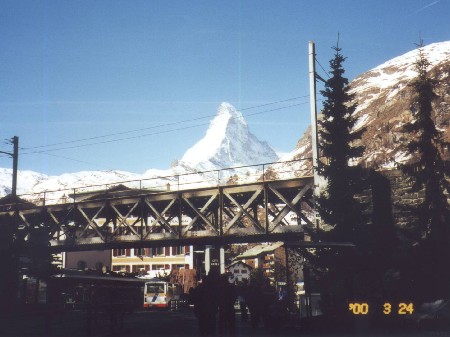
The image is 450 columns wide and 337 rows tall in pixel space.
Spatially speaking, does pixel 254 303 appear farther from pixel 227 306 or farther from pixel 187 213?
pixel 187 213

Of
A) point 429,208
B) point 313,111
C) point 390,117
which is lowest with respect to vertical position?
point 429,208

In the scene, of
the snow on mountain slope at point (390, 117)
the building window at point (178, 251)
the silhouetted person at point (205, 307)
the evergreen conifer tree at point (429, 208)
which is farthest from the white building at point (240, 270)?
the snow on mountain slope at point (390, 117)

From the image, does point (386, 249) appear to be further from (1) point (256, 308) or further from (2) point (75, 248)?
(2) point (75, 248)

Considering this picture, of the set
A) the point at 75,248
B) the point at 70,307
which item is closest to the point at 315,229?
the point at 75,248

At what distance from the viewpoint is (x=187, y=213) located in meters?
29.1

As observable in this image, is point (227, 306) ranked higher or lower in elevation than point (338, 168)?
lower

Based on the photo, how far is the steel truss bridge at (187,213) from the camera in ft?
74.4

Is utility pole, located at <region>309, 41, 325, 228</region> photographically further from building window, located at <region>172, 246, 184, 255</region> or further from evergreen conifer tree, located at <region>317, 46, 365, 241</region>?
building window, located at <region>172, 246, 184, 255</region>

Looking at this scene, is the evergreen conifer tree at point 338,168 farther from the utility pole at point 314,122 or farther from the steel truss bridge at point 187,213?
the steel truss bridge at point 187,213

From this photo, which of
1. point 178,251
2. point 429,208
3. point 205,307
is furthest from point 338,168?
point 178,251

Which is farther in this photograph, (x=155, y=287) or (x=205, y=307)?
(x=155, y=287)

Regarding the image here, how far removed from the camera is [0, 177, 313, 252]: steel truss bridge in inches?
893

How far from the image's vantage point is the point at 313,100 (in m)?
23.0

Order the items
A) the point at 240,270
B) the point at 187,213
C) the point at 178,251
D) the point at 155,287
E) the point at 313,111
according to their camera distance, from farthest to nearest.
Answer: the point at 178,251
the point at 240,270
the point at 155,287
the point at 187,213
the point at 313,111
